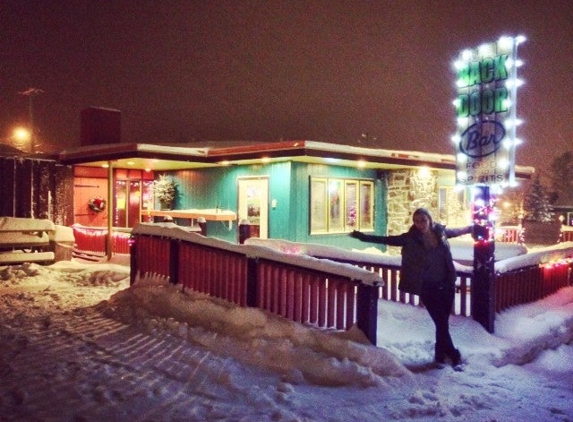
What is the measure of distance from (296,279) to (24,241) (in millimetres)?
9755

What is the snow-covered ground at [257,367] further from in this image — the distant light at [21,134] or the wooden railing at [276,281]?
the distant light at [21,134]

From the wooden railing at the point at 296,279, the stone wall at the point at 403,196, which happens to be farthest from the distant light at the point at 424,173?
the wooden railing at the point at 296,279

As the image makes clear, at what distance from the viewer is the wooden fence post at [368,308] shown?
6.19m

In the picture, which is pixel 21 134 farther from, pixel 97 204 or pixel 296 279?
pixel 296 279

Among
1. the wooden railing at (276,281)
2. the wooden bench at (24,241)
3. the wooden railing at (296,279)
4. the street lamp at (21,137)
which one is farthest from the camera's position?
the street lamp at (21,137)

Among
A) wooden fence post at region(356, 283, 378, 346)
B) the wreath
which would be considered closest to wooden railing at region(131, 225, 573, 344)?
wooden fence post at region(356, 283, 378, 346)

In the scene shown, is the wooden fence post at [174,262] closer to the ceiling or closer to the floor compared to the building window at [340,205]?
closer to the floor

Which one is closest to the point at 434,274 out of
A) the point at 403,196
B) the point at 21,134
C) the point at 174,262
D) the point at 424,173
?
the point at 174,262

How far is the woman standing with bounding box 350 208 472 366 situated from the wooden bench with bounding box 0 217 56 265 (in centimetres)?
1049

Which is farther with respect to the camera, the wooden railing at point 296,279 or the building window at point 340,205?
the building window at point 340,205

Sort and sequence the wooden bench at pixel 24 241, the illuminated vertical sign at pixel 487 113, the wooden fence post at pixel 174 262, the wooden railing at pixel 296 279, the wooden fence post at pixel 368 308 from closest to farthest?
the wooden fence post at pixel 368 308 < the wooden railing at pixel 296 279 < the illuminated vertical sign at pixel 487 113 < the wooden fence post at pixel 174 262 < the wooden bench at pixel 24 241

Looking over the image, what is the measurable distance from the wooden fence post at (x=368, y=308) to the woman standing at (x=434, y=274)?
51 centimetres

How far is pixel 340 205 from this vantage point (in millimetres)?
17703

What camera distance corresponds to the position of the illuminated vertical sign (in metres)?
7.34
